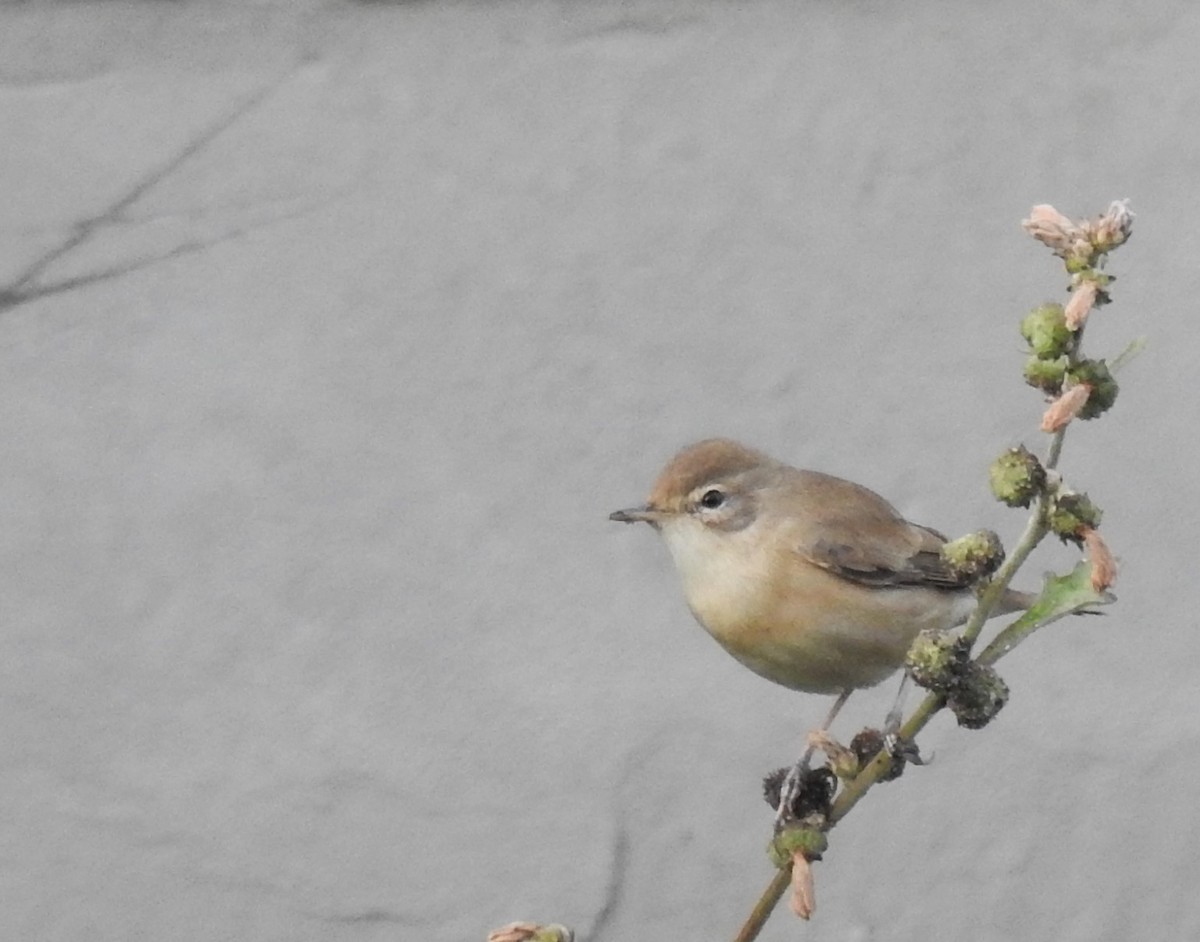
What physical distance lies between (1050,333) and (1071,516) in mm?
64

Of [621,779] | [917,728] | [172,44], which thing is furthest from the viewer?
[621,779]

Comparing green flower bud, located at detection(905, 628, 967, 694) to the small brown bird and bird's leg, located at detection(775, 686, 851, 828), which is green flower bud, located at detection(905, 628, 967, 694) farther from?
the small brown bird

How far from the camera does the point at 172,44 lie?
1.80 meters

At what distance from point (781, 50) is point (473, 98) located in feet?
1.13

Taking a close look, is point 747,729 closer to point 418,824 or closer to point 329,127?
point 418,824

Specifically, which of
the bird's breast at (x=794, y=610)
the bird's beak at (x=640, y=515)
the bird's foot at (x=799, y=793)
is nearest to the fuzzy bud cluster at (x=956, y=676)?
the bird's foot at (x=799, y=793)

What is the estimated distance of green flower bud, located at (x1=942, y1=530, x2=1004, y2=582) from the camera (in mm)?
598

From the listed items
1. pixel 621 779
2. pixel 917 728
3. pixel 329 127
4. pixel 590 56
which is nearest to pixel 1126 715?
pixel 621 779

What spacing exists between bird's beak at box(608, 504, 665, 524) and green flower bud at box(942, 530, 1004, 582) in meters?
0.76

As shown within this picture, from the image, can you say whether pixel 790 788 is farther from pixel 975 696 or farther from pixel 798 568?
pixel 798 568

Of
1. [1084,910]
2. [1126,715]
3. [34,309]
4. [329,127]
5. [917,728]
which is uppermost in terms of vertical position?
[329,127]

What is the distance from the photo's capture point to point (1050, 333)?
573mm

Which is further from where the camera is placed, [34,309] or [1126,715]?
[1126,715]

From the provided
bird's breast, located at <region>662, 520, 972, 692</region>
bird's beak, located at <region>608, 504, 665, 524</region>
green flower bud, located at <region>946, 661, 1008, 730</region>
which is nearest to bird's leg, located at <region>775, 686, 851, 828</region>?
green flower bud, located at <region>946, 661, 1008, 730</region>
